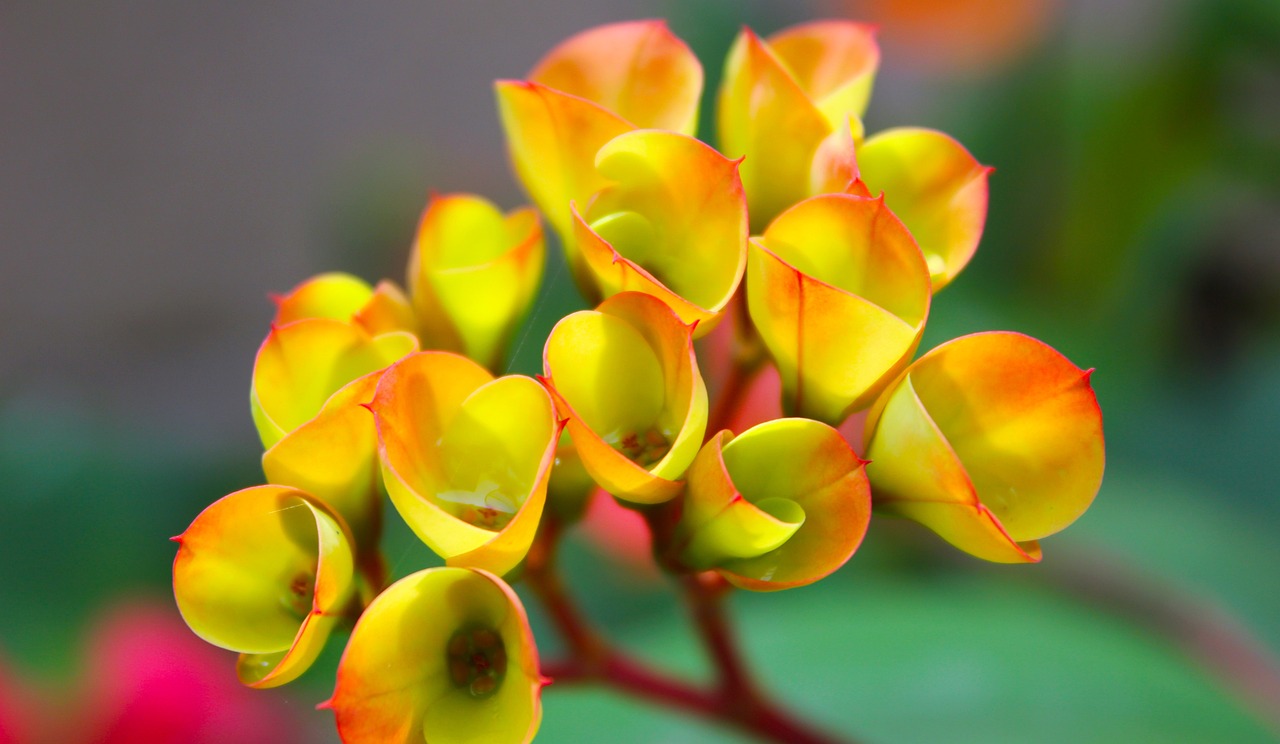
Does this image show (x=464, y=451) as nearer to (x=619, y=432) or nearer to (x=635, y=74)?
Answer: (x=619, y=432)

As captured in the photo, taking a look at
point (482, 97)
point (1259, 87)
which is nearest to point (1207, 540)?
point (1259, 87)

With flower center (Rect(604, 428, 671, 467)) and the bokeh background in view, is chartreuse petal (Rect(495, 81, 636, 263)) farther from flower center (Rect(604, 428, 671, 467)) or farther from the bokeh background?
the bokeh background

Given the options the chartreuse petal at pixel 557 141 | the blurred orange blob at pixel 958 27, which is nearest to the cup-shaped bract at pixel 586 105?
the chartreuse petal at pixel 557 141

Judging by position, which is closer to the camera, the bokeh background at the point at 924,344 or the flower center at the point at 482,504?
the flower center at the point at 482,504

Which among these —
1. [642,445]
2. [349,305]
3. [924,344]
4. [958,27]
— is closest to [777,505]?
[642,445]

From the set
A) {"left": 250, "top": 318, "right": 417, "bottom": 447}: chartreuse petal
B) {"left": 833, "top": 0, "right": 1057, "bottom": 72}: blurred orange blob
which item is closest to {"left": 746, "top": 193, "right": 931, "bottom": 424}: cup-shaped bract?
{"left": 250, "top": 318, "right": 417, "bottom": 447}: chartreuse petal

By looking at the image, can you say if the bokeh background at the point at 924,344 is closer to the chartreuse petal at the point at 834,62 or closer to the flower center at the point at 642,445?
the flower center at the point at 642,445
